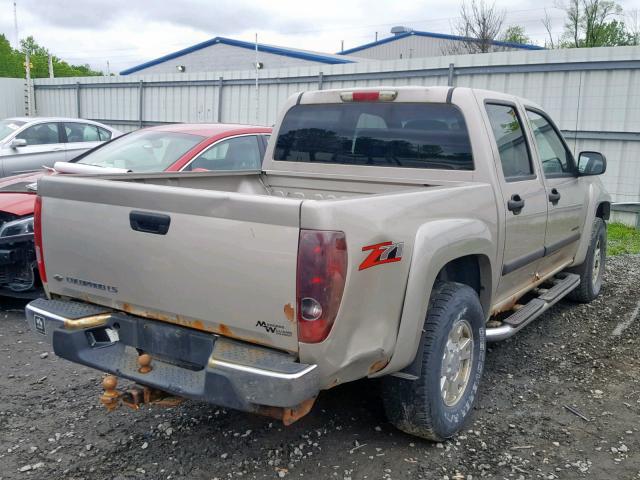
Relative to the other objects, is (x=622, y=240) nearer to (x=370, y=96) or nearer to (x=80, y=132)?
(x=370, y=96)

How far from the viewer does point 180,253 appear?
280cm

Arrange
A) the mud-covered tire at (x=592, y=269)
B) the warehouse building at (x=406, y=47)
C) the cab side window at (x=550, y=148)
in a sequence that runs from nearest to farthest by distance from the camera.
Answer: the cab side window at (x=550, y=148), the mud-covered tire at (x=592, y=269), the warehouse building at (x=406, y=47)

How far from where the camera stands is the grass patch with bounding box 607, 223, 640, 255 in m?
8.75

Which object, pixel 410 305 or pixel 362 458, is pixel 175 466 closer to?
pixel 362 458

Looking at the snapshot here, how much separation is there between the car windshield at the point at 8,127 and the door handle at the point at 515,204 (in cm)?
893

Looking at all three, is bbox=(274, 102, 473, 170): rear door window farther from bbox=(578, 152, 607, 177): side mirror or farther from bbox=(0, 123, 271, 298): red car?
bbox=(0, 123, 271, 298): red car

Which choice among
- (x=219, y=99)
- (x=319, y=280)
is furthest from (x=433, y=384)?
(x=219, y=99)

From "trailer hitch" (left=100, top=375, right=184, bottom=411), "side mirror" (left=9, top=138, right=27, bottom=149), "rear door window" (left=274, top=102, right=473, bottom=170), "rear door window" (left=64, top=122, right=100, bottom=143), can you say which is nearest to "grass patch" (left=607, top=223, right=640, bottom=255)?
"rear door window" (left=274, top=102, right=473, bottom=170)

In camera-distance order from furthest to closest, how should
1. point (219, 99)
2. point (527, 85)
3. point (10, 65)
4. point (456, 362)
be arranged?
point (10, 65)
point (219, 99)
point (527, 85)
point (456, 362)

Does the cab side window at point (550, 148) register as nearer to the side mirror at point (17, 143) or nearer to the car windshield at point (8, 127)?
the side mirror at point (17, 143)

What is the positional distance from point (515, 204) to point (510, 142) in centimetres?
54

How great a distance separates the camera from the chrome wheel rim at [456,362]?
341 cm

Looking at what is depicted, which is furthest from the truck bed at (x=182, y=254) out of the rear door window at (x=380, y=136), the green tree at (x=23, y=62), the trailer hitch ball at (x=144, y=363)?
the green tree at (x=23, y=62)

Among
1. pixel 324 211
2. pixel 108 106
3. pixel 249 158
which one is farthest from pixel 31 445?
pixel 108 106
